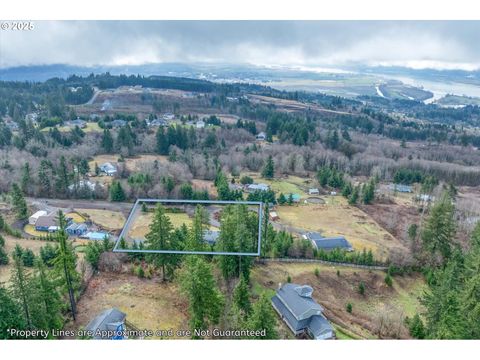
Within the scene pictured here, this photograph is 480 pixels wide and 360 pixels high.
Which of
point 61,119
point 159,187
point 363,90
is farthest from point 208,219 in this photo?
point 363,90

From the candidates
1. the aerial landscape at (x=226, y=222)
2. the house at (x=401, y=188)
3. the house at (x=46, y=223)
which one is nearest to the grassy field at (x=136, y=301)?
the aerial landscape at (x=226, y=222)

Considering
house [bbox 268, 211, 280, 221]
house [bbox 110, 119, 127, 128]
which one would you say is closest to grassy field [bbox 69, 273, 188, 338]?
house [bbox 268, 211, 280, 221]

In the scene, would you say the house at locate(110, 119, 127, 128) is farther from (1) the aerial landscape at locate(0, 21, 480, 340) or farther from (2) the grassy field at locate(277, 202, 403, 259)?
(2) the grassy field at locate(277, 202, 403, 259)

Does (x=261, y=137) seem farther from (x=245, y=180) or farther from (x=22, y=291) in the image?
(x=22, y=291)

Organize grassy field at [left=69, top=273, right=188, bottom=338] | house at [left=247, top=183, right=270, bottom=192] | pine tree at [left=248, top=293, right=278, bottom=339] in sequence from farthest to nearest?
house at [left=247, top=183, right=270, bottom=192] → grassy field at [left=69, top=273, right=188, bottom=338] → pine tree at [left=248, top=293, right=278, bottom=339]

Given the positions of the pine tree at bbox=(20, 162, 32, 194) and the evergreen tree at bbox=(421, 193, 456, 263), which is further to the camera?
the pine tree at bbox=(20, 162, 32, 194)

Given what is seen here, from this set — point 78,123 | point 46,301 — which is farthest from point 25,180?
point 78,123
